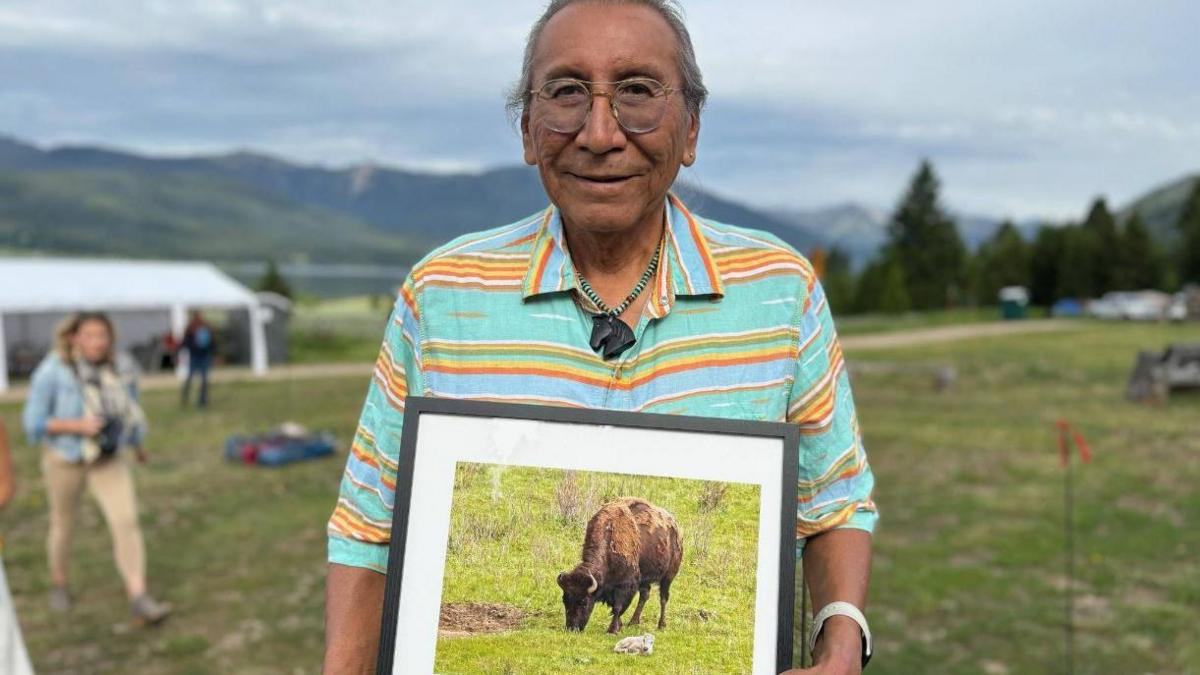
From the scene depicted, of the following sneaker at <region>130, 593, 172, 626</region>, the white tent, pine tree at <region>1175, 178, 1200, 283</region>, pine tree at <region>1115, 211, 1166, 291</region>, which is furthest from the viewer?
pine tree at <region>1175, 178, 1200, 283</region>

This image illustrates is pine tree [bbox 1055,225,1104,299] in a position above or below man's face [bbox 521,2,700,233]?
above

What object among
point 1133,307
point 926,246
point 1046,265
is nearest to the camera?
point 1133,307

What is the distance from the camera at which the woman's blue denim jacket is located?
7031mm

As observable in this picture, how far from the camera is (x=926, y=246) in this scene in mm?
74375

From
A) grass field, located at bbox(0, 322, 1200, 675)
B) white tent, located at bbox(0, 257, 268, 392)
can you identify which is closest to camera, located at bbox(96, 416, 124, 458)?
grass field, located at bbox(0, 322, 1200, 675)

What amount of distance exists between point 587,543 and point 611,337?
1.13 ft

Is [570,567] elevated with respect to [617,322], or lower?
lower

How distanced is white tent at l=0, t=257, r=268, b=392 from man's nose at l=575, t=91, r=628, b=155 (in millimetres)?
27800

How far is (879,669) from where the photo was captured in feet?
20.1

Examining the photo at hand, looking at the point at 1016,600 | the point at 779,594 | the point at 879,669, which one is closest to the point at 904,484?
the point at 1016,600

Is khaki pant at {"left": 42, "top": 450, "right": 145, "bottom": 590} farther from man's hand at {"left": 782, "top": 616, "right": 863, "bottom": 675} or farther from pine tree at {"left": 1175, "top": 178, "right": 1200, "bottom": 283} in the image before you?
pine tree at {"left": 1175, "top": 178, "right": 1200, "bottom": 283}

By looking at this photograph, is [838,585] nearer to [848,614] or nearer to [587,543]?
[848,614]

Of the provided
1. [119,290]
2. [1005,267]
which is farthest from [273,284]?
[1005,267]

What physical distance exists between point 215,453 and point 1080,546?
39.0 feet
